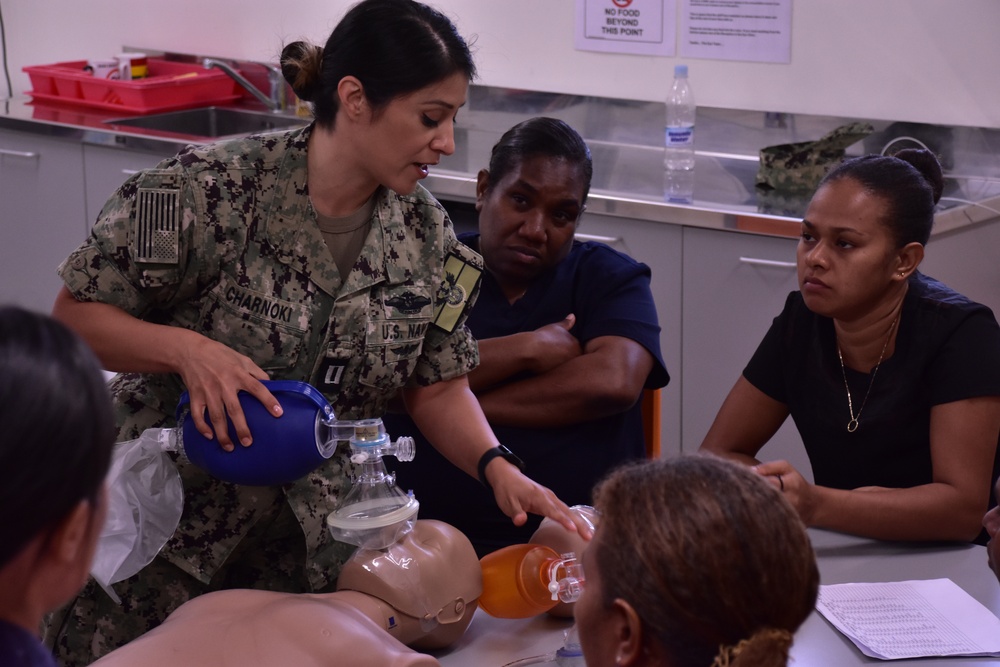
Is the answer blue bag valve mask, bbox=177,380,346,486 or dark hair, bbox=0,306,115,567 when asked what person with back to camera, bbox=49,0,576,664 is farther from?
dark hair, bbox=0,306,115,567

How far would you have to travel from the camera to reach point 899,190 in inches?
71.1

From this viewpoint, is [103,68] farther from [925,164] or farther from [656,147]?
[925,164]

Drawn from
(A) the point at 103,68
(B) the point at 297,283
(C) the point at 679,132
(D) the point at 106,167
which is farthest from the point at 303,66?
(A) the point at 103,68

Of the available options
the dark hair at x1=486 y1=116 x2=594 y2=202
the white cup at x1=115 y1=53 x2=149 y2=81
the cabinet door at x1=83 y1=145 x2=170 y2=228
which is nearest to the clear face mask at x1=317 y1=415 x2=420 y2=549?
the dark hair at x1=486 y1=116 x2=594 y2=202

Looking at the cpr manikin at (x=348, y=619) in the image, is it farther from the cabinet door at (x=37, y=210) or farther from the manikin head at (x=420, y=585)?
the cabinet door at (x=37, y=210)

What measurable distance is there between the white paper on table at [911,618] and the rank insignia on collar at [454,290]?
2.00 feet

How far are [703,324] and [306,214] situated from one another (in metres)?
1.50

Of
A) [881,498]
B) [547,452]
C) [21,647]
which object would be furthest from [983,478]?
[21,647]

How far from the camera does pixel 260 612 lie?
1.19m

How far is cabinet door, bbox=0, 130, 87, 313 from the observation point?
365cm

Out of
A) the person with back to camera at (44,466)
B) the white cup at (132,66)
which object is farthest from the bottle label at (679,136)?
the person with back to camera at (44,466)

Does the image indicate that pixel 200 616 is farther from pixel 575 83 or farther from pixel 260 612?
pixel 575 83

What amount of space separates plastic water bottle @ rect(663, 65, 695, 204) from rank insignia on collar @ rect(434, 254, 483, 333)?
1479 mm

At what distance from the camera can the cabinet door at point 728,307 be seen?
2670mm
